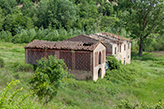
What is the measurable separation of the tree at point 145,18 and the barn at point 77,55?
22.4 meters

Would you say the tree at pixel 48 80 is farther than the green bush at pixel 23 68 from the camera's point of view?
No

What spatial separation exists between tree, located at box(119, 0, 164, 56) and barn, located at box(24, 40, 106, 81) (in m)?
22.4

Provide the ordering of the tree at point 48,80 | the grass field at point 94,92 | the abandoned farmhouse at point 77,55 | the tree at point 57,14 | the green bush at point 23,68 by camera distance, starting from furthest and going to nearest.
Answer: the tree at point 57,14, the green bush at point 23,68, the abandoned farmhouse at point 77,55, the grass field at point 94,92, the tree at point 48,80

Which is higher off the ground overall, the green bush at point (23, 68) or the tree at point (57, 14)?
the tree at point (57, 14)

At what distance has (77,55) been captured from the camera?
15.7 m

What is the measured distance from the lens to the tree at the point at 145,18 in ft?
113

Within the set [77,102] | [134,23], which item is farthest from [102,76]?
[134,23]

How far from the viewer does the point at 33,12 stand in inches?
2616

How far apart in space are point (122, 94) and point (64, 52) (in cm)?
713

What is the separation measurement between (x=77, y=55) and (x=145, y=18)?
27145 millimetres

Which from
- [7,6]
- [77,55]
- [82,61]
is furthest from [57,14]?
[82,61]

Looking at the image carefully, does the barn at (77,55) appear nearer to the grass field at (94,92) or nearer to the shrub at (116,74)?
the grass field at (94,92)

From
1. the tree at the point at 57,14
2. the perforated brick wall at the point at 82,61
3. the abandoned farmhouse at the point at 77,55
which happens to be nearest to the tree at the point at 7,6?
the tree at the point at 57,14

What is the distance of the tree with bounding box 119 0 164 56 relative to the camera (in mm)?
34469
